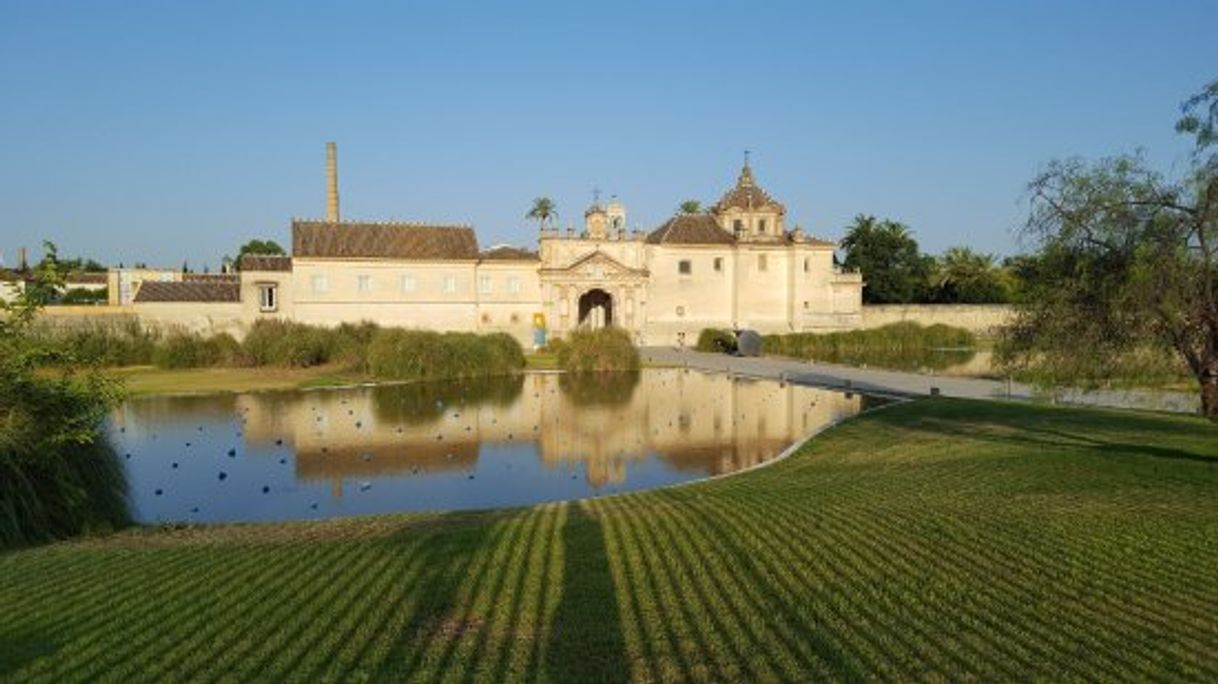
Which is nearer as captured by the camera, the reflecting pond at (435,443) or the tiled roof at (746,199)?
the reflecting pond at (435,443)

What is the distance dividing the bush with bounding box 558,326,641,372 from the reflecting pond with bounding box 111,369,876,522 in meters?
6.10

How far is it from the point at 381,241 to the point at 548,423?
33.0 meters

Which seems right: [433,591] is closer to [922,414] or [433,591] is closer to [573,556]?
[573,556]

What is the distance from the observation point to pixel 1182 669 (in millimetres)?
5980

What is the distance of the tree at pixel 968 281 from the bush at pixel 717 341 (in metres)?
25.6

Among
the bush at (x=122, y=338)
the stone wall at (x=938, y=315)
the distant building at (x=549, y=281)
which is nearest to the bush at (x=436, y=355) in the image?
the bush at (x=122, y=338)

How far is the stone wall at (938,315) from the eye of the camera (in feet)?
208

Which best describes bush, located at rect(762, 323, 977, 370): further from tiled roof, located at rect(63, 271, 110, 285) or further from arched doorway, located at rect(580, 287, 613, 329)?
tiled roof, located at rect(63, 271, 110, 285)

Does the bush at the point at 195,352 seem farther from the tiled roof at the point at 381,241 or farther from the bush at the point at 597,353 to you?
the bush at the point at 597,353

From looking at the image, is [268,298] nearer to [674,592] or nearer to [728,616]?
[674,592]

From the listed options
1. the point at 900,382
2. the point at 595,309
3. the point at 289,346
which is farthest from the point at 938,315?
the point at 289,346

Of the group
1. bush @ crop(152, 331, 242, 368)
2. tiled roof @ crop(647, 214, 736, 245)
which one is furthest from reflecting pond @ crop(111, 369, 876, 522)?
tiled roof @ crop(647, 214, 736, 245)

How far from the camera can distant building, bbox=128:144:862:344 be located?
170 ft

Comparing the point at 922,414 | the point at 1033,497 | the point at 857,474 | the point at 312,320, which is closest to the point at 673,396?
the point at 922,414
